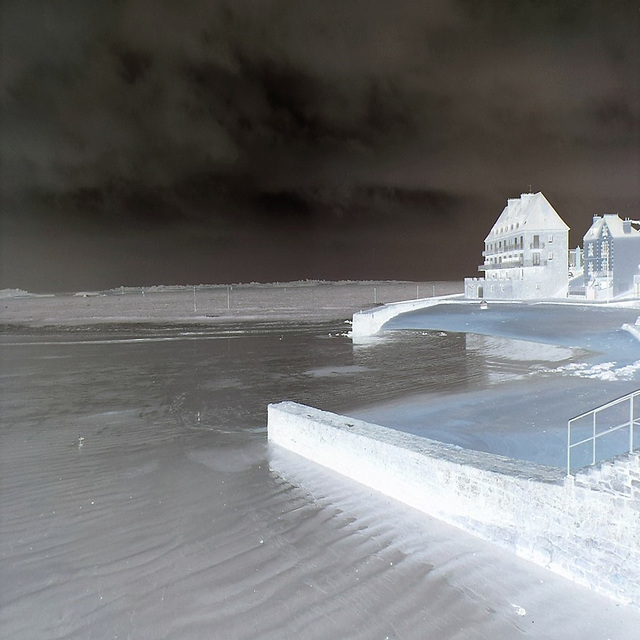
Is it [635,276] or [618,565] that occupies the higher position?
[635,276]

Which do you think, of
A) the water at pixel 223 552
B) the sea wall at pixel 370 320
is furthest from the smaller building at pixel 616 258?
the water at pixel 223 552

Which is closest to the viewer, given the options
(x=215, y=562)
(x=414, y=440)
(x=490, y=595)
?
(x=490, y=595)

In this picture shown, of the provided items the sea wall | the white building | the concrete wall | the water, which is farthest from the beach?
the white building

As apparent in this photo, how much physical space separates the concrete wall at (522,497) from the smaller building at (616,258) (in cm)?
4532

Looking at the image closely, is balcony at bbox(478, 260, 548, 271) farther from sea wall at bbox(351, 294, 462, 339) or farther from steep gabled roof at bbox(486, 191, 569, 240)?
sea wall at bbox(351, 294, 462, 339)

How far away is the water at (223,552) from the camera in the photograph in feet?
17.0

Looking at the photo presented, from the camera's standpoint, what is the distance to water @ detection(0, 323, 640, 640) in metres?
5.18

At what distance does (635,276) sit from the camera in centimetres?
4278

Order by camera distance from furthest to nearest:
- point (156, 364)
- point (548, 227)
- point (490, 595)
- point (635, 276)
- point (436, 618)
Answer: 1. point (548, 227)
2. point (635, 276)
3. point (156, 364)
4. point (490, 595)
5. point (436, 618)

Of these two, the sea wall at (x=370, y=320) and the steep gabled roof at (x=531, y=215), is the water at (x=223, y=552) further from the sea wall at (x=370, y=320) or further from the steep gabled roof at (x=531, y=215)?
the steep gabled roof at (x=531, y=215)

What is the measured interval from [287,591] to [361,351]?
21267 millimetres

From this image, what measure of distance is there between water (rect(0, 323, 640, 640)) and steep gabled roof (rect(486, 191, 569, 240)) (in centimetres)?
4374

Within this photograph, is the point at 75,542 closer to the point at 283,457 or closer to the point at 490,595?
the point at 283,457

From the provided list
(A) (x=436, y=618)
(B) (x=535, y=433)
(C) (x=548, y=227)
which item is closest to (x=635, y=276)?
(C) (x=548, y=227)
